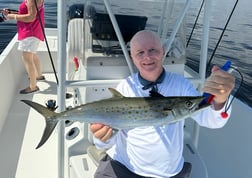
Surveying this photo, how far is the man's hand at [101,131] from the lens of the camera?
178 cm

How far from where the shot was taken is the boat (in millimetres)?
2346

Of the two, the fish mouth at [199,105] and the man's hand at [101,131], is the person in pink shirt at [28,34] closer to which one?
the man's hand at [101,131]

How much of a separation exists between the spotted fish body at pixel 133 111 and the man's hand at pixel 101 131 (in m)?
0.26

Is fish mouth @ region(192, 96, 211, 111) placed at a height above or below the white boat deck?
above

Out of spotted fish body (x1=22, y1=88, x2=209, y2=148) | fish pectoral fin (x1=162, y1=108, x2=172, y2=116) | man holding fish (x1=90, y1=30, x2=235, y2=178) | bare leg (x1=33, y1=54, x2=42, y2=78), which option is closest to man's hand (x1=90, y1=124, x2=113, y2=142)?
man holding fish (x1=90, y1=30, x2=235, y2=178)

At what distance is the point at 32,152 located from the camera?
3.44 metres

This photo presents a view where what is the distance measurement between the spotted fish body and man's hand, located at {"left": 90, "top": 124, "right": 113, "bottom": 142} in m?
0.26

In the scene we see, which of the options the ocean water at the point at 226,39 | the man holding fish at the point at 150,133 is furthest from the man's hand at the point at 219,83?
the ocean water at the point at 226,39

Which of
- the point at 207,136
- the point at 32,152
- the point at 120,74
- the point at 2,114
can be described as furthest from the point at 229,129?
the point at 2,114

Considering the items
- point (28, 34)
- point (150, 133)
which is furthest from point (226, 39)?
point (150, 133)

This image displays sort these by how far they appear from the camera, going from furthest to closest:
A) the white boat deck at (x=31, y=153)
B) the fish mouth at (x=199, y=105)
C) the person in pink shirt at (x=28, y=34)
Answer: the person in pink shirt at (x=28, y=34) → the white boat deck at (x=31, y=153) → the fish mouth at (x=199, y=105)

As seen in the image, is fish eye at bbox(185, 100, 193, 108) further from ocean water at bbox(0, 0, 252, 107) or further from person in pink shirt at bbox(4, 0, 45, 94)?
person in pink shirt at bbox(4, 0, 45, 94)

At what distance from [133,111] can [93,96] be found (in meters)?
1.09

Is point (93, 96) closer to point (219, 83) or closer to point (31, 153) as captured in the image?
point (219, 83)
